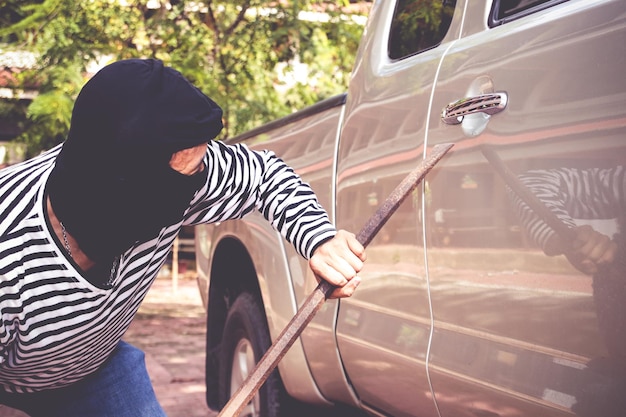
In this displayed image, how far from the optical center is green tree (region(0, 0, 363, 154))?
7.00 metres

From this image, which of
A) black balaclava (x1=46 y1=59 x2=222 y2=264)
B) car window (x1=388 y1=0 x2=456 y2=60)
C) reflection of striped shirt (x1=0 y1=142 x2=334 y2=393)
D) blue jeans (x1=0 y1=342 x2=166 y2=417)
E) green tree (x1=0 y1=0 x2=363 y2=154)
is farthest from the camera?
green tree (x1=0 y1=0 x2=363 y2=154)

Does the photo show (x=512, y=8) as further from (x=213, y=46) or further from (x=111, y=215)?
(x=213, y=46)

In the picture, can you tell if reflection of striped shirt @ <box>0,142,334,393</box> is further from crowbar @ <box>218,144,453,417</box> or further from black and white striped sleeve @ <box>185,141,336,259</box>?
crowbar @ <box>218,144,453,417</box>

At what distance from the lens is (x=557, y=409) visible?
1733 mm

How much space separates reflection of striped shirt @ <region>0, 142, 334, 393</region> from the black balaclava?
0.31 feet

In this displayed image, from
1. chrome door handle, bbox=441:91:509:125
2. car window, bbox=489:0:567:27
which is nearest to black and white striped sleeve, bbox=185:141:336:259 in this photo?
chrome door handle, bbox=441:91:509:125

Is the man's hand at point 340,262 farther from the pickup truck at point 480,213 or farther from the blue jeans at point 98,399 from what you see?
the blue jeans at point 98,399

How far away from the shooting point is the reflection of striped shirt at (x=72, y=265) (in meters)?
1.72

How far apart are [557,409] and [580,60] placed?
0.72 m

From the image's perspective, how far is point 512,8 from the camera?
2090 millimetres

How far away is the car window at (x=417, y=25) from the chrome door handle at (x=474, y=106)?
37 centimetres

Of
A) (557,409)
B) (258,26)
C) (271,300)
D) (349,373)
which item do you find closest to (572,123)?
(557,409)

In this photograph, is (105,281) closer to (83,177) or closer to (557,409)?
(83,177)

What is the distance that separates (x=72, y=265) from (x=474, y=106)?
100cm
